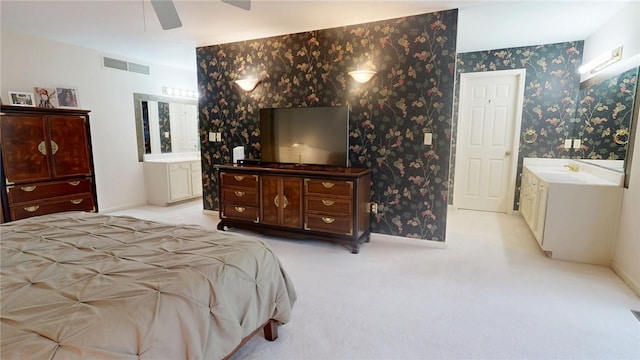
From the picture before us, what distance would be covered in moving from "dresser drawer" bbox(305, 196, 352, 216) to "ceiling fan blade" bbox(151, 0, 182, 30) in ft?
6.64

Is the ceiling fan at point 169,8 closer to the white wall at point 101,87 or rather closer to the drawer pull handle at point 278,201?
the drawer pull handle at point 278,201

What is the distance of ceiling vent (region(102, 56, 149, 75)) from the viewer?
16.6 feet

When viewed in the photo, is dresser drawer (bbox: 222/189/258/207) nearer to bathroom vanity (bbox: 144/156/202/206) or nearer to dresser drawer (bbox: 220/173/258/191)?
dresser drawer (bbox: 220/173/258/191)

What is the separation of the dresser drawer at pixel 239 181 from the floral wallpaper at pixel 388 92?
0.80 meters

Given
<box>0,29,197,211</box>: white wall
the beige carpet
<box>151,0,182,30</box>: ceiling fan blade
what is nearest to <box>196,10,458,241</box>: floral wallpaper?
the beige carpet

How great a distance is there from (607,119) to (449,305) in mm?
2879

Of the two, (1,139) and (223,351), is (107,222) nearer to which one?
(223,351)

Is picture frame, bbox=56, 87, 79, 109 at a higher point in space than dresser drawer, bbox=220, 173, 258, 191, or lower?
higher

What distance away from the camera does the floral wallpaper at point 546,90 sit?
174 inches

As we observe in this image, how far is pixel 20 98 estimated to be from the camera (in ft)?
13.4

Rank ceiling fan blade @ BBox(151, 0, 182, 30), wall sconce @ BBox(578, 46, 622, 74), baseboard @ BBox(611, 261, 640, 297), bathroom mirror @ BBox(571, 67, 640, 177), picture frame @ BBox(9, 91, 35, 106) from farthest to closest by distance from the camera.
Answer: picture frame @ BBox(9, 91, 35, 106)
wall sconce @ BBox(578, 46, 622, 74)
bathroom mirror @ BBox(571, 67, 640, 177)
baseboard @ BBox(611, 261, 640, 297)
ceiling fan blade @ BBox(151, 0, 182, 30)

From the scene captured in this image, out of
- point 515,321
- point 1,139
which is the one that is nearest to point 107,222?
point 1,139

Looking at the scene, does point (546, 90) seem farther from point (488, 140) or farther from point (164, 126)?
point (164, 126)

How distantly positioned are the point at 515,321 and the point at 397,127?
217 cm
